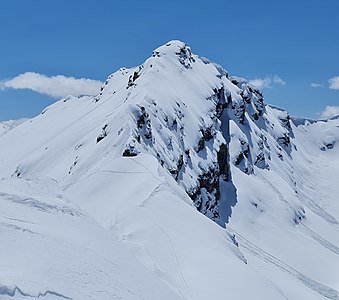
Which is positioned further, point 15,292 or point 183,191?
point 183,191

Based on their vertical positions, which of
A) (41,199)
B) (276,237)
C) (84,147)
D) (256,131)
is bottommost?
(41,199)

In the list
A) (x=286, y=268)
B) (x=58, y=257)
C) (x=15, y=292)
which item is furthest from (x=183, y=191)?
(x=286, y=268)

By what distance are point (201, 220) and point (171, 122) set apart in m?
41.7

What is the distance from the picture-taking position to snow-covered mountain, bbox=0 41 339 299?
16.2 metres

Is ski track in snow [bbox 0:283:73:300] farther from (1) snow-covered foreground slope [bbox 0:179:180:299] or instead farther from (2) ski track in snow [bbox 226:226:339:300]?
(2) ski track in snow [bbox 226:226:339:300]

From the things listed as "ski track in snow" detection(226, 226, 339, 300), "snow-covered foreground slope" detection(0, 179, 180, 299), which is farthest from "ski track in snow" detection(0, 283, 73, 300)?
"ski track in snow" detection(226, 226, 339, 300)

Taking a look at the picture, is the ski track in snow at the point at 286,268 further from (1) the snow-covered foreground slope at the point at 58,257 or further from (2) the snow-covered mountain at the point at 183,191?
(1) the snow-covered foreground slope at the point at 58,257

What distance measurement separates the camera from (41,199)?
15.3m

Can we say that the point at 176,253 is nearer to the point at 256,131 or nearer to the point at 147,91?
the point at 147,91

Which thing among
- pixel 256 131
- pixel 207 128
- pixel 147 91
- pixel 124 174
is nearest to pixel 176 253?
pixel 124 174

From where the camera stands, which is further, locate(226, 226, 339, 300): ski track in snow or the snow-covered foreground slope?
locate(226, 226, 339, 300): ski track in snow

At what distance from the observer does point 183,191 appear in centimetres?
3472

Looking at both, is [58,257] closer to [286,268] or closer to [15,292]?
[15,292]

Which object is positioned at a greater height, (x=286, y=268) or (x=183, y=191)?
(x=286, y=268)
